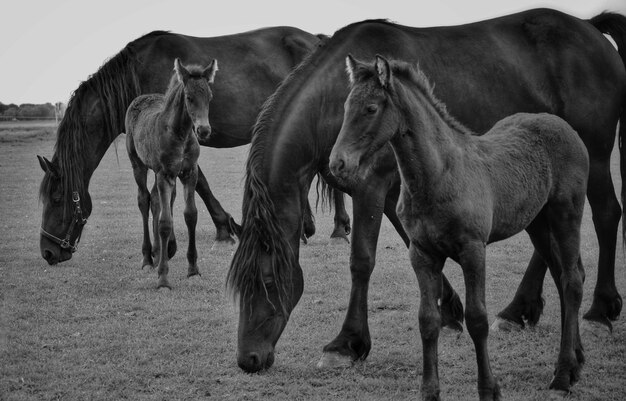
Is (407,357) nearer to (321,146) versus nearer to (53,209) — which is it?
(321,146)

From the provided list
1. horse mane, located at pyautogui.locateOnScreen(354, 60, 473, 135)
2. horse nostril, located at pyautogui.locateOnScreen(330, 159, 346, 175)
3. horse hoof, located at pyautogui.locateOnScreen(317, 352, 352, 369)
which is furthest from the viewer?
horse hoof, located at pyautogui.locateOnScreen(317, 352, 352, 369)

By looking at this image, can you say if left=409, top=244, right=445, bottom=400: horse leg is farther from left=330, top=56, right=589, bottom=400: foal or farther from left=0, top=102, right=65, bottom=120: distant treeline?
left=0, top=102, right=65, bottom=120: distant treeline

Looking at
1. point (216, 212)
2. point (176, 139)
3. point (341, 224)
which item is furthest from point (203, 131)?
point (341, 224)

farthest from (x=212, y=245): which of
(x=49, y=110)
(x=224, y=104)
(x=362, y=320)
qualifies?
(x=49, y=110)

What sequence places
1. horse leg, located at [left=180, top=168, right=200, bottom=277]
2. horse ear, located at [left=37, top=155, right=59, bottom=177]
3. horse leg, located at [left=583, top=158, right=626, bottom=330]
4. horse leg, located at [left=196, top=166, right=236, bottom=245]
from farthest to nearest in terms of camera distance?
horse leg, located at [left=196, top=166, right=236, bottom=245] → horse ear, located at [left=37, top=155, right=59, bottom=177] → horse leg, located at [left=180, top=168, right=200, bottom=277] → horse leg, located at [left=583, top=158, right=626, bottom=330]

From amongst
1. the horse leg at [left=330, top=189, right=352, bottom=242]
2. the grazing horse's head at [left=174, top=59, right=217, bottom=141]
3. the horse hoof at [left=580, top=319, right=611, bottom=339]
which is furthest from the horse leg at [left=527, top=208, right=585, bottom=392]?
the horse leg at [left=330, top=189, right=352, bottom=242]

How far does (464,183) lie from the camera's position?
4512 millimetres

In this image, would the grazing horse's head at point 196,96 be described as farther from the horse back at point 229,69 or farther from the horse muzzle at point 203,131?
the horse back at point 229,69

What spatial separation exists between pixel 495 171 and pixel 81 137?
21.1 feet

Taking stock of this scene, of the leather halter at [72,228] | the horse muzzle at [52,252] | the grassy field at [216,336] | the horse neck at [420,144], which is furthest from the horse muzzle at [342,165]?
the horse muzzle at [52,252]

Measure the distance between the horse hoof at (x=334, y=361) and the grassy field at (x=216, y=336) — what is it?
0.07 metres

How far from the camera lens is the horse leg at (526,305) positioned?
641 cm

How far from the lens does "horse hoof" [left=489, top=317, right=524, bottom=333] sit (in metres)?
6.36

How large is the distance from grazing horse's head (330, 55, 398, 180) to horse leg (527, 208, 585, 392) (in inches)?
67.2
